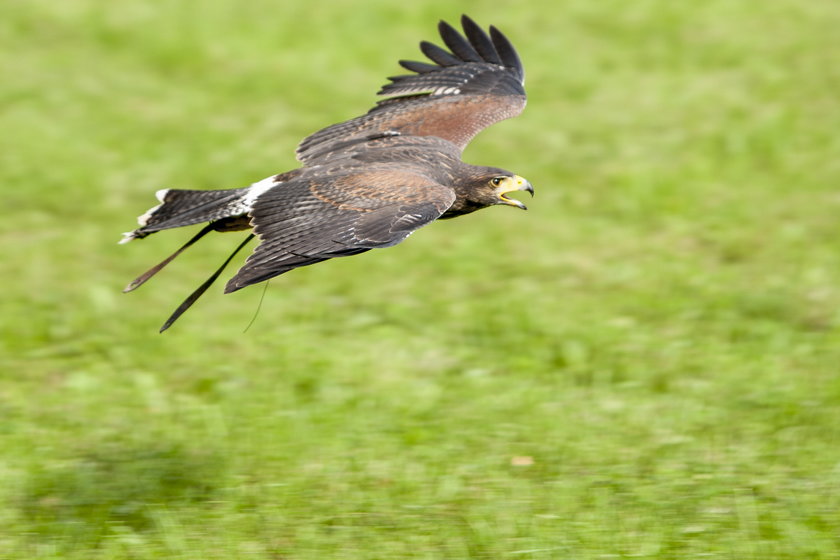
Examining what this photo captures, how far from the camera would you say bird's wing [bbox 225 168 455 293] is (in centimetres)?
511

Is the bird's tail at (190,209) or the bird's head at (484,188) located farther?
the bird's head at (484,188)

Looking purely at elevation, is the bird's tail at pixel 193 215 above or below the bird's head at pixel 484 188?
below

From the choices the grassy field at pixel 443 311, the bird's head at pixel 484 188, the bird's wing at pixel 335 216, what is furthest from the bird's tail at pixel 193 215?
the grassy field at pixel 443 311

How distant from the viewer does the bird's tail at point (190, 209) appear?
18.7 ft

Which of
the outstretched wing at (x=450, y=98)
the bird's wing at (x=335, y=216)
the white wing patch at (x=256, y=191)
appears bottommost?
the bird's wing at (x=335, y=216)

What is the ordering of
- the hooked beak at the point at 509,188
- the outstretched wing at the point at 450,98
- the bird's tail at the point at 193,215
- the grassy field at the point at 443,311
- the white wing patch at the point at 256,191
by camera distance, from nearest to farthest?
the bird's tail at the point at 193,215 < the white wing patch at the point at 256,191 < the grassy field at the point at 443,311 < the hooked beak at the point at 509,188 < the outstretched wing at the point at 450,98

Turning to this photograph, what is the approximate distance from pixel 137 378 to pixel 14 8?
918cm

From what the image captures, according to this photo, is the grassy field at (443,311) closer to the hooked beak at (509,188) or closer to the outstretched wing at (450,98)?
the hooked beak at (509,188)

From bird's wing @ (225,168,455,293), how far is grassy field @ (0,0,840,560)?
4.65ft

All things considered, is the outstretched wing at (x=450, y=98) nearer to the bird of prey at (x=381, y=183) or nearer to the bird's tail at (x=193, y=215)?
the bird of prey at (x=381, y=183)

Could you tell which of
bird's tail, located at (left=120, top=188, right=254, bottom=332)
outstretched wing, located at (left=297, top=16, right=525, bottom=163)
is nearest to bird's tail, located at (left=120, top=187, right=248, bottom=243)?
bird's tail, located at (left=120, top=188, right=254, bottom=332)

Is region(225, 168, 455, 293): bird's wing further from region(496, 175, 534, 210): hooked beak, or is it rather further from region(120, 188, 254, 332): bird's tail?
region(496, 175, 534, 210): hooked beak

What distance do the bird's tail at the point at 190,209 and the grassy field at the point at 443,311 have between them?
1.33 metres

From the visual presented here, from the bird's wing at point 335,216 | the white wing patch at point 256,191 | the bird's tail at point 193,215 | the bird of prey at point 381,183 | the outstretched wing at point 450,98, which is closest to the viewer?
the bird's wing at point 335,216
